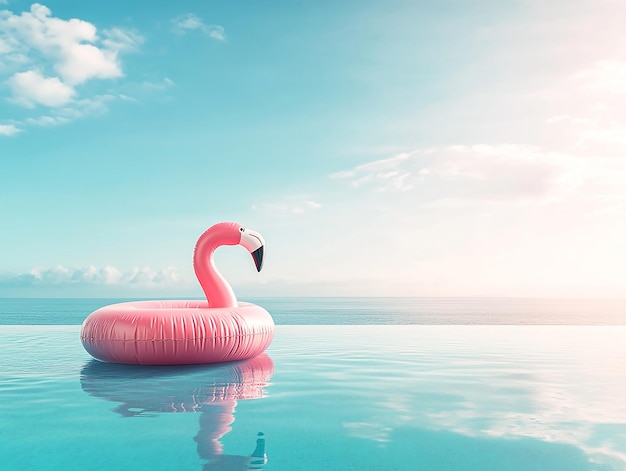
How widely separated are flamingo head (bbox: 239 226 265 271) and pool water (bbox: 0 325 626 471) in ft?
3.37

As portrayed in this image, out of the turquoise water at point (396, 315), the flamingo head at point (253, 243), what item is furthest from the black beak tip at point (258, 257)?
the turquoise water at point (396, 315)

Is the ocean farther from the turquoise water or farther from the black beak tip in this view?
the turquoise water

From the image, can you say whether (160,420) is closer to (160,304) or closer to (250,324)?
(250,324)

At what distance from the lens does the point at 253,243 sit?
549 cm

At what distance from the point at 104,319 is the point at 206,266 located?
1.11m

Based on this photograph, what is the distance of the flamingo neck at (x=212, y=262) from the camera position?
5445 mm

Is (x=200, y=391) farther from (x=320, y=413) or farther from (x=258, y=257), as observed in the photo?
(x=258, y=257)

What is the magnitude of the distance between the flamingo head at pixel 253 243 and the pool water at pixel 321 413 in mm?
1026

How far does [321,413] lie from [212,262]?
2766mm

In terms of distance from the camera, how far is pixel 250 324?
4941 millimetres

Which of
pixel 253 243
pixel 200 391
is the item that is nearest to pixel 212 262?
pixel 253 243

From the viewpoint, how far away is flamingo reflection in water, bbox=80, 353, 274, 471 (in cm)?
239

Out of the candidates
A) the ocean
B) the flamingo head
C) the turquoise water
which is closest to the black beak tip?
the flamingo head

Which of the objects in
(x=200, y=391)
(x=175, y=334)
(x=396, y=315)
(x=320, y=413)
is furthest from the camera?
(x=396, y=315)
